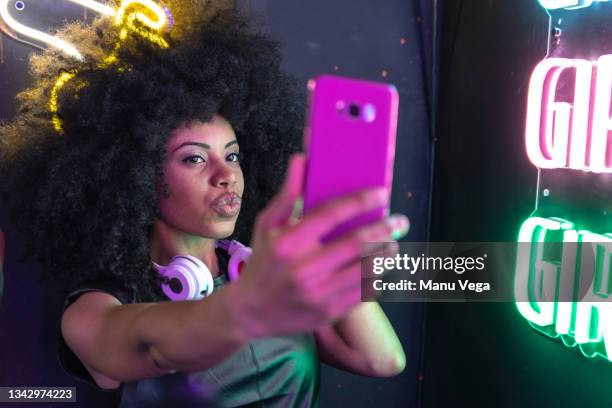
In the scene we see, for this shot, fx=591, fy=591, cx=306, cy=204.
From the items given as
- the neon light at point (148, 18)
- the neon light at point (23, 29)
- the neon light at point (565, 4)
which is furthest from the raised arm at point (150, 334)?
the neon light at point (565, 4)

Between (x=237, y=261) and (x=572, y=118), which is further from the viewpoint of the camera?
(x=572, y=118)

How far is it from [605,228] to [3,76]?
6.22ft

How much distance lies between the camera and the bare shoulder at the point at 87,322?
45.0 inches

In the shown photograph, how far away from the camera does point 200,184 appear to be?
140 cm

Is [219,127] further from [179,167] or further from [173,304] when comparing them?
[173,304]

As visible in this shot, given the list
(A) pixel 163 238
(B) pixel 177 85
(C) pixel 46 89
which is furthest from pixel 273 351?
(C) pixel 46 89

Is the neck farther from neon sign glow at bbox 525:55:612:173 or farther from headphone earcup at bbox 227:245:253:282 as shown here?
neon sign glow at bbox 525:55:612:173

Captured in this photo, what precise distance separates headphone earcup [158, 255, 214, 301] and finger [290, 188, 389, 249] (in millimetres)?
830

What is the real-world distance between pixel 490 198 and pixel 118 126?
147 centimetres

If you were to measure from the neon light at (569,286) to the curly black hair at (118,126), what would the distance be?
3.20 ft

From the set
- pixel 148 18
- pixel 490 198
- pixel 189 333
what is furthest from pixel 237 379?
pixel 490 198

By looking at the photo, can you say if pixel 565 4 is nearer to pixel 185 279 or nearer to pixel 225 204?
pixel 225 204

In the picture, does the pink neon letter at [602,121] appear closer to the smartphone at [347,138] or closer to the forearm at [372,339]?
the forearm at [372,339]

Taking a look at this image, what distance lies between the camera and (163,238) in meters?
1.51
